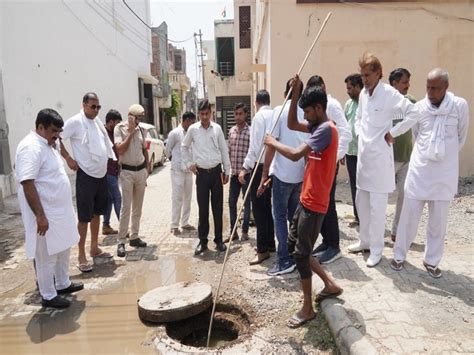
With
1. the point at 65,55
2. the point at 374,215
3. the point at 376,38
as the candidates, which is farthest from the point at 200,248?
the point at 65,55

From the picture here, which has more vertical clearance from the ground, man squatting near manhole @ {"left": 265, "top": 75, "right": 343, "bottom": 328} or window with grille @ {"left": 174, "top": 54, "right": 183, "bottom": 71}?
window with grille @ {"left": 174, "top": 54, "right": 183, "bottom": 71}

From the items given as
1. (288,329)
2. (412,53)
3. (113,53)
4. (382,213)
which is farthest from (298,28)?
(113,53)

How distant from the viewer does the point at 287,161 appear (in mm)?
4066

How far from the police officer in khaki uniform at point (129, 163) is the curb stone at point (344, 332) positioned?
2882 mm

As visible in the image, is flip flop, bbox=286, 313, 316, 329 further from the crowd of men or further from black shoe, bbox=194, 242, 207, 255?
black shoe, bbox=194, 242, 207, 255

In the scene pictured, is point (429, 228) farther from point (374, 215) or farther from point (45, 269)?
point (45, 269)

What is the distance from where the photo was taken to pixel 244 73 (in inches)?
803

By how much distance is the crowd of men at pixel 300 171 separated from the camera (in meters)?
3.28

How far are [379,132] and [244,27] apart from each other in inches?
702

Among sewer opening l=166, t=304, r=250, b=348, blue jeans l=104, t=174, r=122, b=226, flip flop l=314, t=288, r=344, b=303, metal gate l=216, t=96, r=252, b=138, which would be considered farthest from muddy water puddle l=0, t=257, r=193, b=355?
metal gate l=216, t=96, r=252, b=138

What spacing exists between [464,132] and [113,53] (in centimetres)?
1553

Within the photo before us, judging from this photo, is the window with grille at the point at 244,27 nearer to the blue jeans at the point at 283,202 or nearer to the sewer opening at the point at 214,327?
the blue jeans at the point at 283,202

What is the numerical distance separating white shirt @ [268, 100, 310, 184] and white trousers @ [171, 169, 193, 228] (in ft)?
8.16

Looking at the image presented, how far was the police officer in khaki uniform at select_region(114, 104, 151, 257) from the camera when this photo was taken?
17.0 ft
